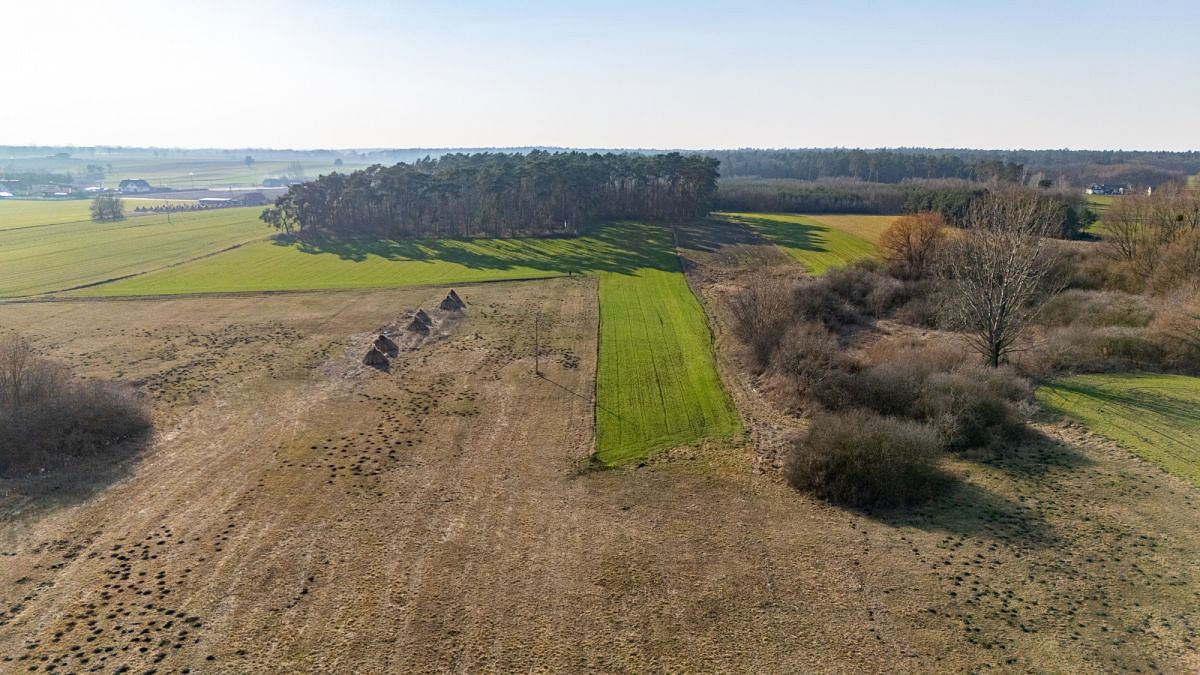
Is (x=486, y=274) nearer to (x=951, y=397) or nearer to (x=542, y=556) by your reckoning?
(x=951, y=397)

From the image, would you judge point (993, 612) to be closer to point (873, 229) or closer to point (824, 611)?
point (824, 611)

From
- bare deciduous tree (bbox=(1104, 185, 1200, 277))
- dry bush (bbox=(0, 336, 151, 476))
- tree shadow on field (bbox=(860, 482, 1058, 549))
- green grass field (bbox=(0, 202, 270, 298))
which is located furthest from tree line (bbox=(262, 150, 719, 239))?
tree shadow on field (bbox=(860, 482, 1058, 549))

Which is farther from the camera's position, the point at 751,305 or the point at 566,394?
the point at 751,305

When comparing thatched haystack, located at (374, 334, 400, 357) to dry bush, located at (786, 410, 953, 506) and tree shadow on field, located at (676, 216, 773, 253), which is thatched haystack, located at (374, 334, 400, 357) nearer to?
dry bush, located at (786, 410, 953, 506)

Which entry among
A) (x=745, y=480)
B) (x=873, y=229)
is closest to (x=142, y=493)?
(x=745, y=480)

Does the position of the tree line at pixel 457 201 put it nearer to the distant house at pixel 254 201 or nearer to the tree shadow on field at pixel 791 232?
the tree shadow on field at pixel 791 232

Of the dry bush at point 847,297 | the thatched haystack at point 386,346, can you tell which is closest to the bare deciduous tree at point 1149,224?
the dry bush at point 847,297
